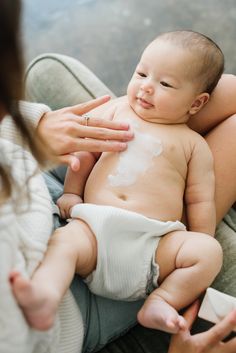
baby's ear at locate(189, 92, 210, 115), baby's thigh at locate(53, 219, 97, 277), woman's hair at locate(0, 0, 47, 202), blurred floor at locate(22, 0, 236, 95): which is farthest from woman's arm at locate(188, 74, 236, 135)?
blurred floor at locate(22, 0, 236, 95)

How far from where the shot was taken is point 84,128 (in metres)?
1.06

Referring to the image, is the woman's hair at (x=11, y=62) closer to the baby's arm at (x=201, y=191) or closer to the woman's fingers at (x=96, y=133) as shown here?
the woman's fingers at (x=96, y=133)

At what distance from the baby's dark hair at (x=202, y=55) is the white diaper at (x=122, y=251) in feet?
1.15

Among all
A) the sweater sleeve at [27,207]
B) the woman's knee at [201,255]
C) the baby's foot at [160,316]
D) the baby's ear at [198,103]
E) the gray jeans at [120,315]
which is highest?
the baby's ear at [198,103]

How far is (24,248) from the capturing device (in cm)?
81

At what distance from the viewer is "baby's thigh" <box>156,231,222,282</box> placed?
3.14 feet

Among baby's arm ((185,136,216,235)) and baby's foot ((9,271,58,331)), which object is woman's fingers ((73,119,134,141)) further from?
baby's foot ((9,271,58,331))

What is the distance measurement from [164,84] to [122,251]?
383 mm

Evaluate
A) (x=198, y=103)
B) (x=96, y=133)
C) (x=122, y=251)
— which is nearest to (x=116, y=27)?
(x=198, y=103)

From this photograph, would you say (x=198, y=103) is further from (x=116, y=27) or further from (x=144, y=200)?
(x=116, y=27)

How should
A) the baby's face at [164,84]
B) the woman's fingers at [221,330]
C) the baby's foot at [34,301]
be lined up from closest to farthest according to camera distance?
the baby's foot at [34,301] → the woman's fingers at [221,330] → the baby's face at [164,84]

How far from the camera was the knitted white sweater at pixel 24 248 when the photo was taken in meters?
0.75

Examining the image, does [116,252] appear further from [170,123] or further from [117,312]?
[170,123]

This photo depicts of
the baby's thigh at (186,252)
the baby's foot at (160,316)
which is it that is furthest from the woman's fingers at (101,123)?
the baby's foot at (160,316)
